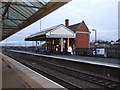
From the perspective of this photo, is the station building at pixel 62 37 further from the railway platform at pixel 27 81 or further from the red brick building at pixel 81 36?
the railway platform at pixel 27 81

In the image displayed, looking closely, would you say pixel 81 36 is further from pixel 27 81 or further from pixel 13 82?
pixel 13 82

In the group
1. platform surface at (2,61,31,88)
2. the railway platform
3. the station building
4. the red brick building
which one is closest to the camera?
platform surface at (2,61,31,88)

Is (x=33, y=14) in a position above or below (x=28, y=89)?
above

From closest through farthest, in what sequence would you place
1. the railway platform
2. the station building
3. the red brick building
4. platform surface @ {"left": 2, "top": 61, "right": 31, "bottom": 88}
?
platform surface @ {"left": 2, "top": 61, "right": 31, "bottom": 88}
the railway platform
the station building
the red brick building

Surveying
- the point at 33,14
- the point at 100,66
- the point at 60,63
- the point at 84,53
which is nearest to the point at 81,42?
the point at 84,53

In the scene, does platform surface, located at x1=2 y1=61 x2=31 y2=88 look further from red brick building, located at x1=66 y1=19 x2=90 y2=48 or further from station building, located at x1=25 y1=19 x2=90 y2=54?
red brick building, located at x1=66 y1=19 x2=90 y2=48

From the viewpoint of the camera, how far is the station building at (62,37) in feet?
96.6

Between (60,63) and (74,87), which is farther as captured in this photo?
(60,63)

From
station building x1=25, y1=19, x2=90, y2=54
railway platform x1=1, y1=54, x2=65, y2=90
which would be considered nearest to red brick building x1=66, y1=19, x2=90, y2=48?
station building x1=25, y1=19, x2=90, y2=54

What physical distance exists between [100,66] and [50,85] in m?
6.34

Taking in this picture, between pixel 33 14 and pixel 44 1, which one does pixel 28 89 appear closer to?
pixel 44 1

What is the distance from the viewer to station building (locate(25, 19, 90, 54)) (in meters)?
29.4

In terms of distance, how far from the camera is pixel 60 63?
20.4 m

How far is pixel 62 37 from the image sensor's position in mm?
29938
